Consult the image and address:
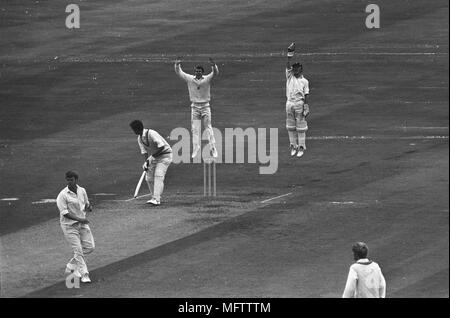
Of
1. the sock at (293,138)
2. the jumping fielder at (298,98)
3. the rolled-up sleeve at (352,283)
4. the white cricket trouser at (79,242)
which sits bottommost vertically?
the rolled-up sleeve at (352,283)

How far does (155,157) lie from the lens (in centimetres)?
2742

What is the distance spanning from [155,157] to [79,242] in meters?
4.74

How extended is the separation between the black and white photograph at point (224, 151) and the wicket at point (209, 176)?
0.07 meters

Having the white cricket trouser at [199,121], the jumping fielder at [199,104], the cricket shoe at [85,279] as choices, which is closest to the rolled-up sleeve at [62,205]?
the cricket shoe at [85,279]

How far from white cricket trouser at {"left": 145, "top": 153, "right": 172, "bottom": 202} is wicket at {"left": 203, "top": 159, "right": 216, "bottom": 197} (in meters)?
1.35

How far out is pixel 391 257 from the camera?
78.1 ft

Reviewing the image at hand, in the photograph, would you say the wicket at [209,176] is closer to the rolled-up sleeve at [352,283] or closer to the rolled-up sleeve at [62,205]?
the rolled-up sleeve at [62,205]

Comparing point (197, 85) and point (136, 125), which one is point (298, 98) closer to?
point (197, 85)

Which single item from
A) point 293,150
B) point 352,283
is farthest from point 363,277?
point 293,150

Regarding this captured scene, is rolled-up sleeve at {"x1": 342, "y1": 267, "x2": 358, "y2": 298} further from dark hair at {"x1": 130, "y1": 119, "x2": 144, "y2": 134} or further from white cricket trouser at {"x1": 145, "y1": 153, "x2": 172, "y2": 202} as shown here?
white cricket trouser at {"x1": 145, "y1": 153, "x2": 172, "y2": 202}

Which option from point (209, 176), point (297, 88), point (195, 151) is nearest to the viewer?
point (209, 176)

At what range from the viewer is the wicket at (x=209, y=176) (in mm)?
28661

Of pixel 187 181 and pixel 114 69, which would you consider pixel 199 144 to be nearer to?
pixel 187 181

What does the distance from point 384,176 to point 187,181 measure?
4.12 meters
